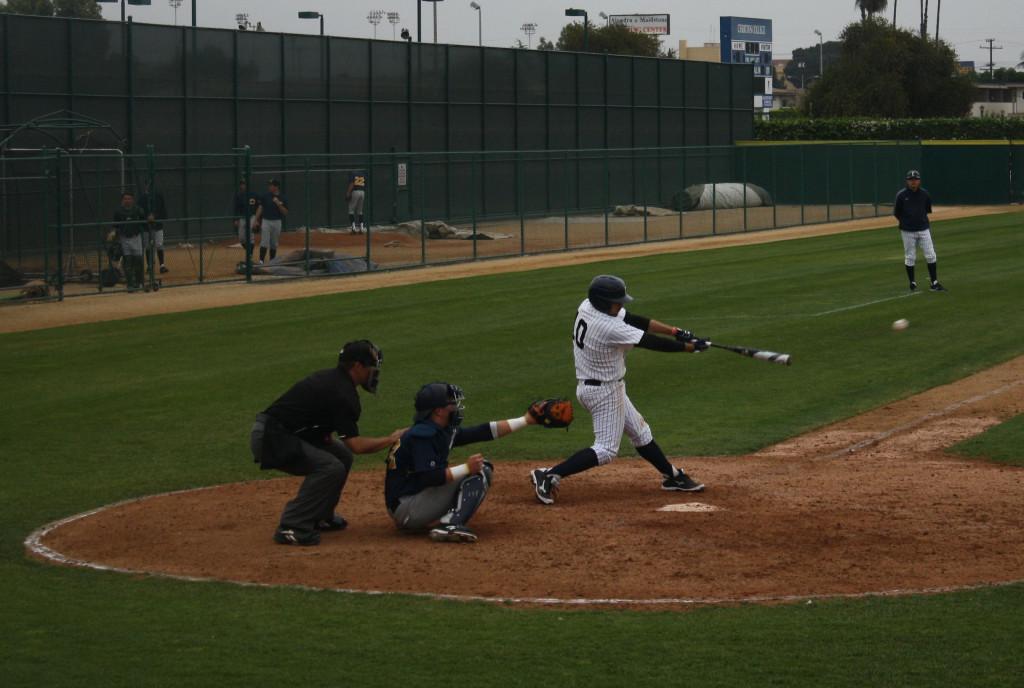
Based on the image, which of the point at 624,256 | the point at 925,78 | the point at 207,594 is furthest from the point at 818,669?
the point at 925,78

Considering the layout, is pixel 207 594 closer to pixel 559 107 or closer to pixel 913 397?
pixel 913 397

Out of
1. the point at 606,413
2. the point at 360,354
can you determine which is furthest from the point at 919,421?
the point at 360,354

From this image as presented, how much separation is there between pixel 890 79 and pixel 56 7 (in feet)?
219

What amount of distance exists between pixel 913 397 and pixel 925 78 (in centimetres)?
8134

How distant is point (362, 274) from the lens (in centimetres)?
3216

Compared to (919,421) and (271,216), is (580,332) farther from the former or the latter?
(271,216)

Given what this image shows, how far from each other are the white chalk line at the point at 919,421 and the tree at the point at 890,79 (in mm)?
77426

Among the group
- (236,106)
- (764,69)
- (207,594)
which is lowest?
(207,594)

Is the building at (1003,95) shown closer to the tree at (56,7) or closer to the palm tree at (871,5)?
the palm tree at (871,5)

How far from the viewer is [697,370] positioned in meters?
17.8

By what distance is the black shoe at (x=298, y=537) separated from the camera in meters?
9.70

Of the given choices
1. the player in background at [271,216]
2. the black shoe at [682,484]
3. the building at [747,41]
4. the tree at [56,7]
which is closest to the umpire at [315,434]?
the black shoe at [682,484]

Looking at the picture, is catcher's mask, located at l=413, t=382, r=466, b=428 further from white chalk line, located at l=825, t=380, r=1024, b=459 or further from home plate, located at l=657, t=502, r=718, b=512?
white chalk line, located at l=825, t=380, r=1024, b=459

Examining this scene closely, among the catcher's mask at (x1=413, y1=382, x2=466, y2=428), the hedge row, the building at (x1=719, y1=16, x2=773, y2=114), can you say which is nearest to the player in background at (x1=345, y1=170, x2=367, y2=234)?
the catcher's mask at (x1=413, y1=382, x2=466, y2=428)
